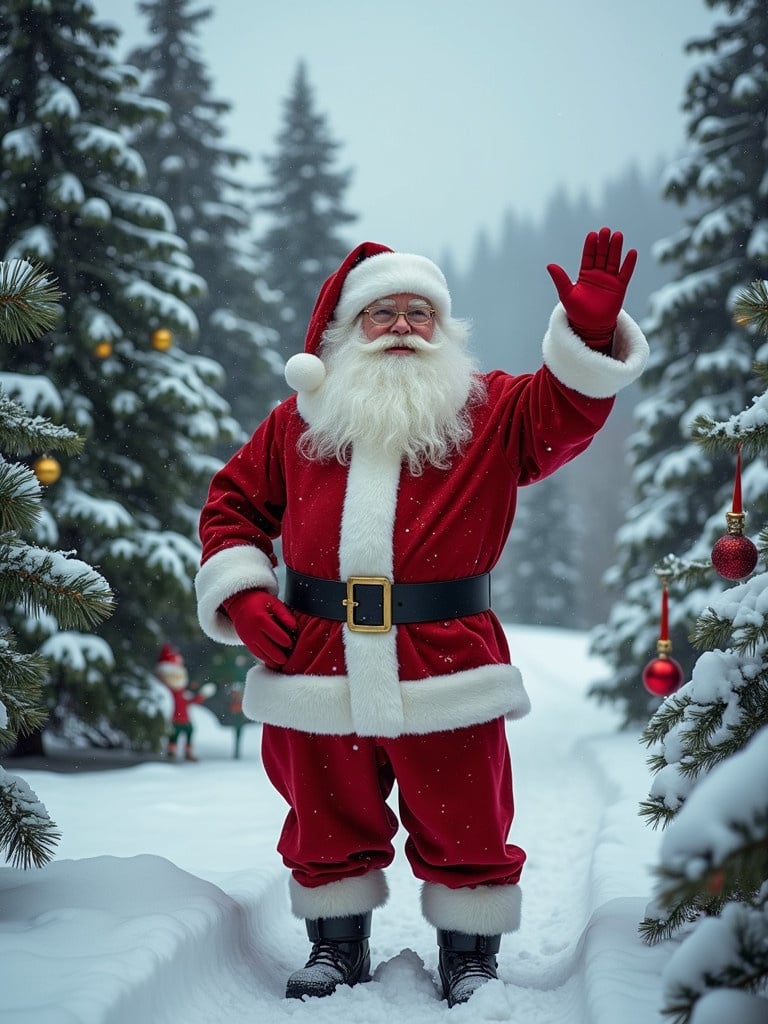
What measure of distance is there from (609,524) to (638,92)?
181 meters

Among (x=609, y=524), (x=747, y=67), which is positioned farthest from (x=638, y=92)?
(x=747, y=67)

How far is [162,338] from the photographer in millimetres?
6879

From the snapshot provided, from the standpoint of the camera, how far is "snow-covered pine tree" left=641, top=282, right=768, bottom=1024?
1304 mm

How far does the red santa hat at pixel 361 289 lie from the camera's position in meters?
3.09

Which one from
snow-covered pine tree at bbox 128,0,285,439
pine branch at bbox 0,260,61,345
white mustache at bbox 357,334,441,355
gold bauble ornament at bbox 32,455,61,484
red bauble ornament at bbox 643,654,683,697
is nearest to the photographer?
pine branch at bbox 0,260,61,345

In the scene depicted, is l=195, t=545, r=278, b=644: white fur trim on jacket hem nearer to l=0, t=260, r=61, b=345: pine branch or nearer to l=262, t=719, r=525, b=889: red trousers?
l=262, t=719, r=525, b=889: red trousers

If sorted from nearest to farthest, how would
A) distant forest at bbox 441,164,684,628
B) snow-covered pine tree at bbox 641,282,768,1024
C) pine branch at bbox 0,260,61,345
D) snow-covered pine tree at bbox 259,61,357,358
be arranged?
1. snow-covered pine tree at bbox 641,282,768,1024
2. pine branch at bbox 0,260,61,345
3. snow-covered pine tree at bbox 259,61,357,358
4. distant forest at bbox 441,164,684,628

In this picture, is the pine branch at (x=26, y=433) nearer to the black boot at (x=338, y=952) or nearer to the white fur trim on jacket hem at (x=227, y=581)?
the white fur trim on jacket hem at (x=227, y=581)

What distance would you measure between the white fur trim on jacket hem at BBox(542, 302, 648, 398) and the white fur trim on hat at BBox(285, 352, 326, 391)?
2.48 ft

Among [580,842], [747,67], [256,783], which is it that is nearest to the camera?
[580,842]

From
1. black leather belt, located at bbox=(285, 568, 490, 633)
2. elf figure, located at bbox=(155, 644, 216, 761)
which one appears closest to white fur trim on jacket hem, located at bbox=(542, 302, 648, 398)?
black leather belt, located at bbox=(285, 568, 490, 633)

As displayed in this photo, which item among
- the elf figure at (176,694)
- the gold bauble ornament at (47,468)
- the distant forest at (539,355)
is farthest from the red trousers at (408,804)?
the distant forest at (539,355)

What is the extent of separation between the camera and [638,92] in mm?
190750

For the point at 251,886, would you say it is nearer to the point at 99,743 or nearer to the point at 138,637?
the point at 138,637
